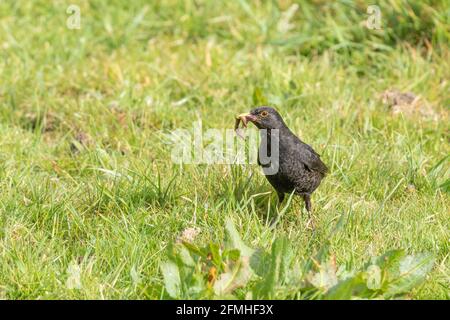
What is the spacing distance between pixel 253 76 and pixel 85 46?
5.38 feet

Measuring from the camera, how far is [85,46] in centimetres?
759

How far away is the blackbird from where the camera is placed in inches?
197

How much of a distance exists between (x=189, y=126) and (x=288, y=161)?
4.61 ft

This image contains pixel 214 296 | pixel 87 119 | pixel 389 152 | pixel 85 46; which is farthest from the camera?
pixel 85 46

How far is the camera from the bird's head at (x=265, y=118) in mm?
5105

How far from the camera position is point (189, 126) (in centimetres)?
627

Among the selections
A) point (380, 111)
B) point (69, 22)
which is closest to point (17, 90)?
point (69, 22)

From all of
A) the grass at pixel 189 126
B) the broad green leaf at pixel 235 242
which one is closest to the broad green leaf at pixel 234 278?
the broad green leaf at pixel 235 242

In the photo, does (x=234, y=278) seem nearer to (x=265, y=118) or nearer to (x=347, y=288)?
(x=347, y=288)

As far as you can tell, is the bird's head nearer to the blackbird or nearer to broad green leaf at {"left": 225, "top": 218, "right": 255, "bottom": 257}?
the blackbird

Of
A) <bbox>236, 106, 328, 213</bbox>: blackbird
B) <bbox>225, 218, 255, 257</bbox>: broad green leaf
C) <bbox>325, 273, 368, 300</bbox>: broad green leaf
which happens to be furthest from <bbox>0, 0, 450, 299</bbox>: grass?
<bbox>325, 273, 368, 300</bbox>: broad green leaf

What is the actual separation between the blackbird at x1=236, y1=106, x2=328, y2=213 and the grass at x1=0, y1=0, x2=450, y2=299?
0.54ft

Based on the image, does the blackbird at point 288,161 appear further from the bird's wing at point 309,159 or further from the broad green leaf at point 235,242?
the broad green leaf at point 235,242

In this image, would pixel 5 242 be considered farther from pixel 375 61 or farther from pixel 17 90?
pixel 375 61
